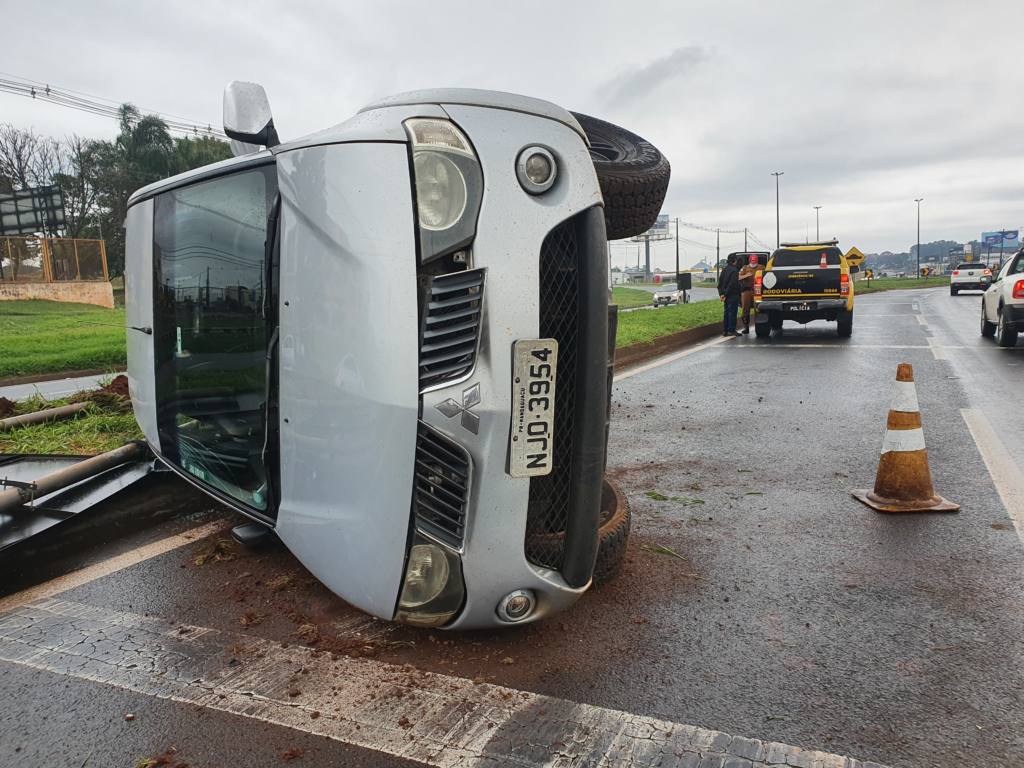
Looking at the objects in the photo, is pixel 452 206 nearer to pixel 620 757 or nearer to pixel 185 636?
pixel 620 757

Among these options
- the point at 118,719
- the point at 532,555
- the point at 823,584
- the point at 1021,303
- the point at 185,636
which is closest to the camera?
the point at 118,719

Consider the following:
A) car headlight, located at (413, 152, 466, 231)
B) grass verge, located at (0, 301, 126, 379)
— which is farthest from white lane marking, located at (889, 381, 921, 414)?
grass verge, located at (0, 301, 126, 379)

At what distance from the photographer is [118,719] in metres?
2.27

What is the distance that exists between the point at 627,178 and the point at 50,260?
31.2m

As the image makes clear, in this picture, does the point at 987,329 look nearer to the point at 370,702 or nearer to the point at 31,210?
the point at 370,702

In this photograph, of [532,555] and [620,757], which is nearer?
[620,757]

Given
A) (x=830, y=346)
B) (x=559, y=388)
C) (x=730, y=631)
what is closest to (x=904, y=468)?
(x=730, y=631)

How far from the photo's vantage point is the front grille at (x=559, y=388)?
240cm

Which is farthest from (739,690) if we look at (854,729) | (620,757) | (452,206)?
(452,206)

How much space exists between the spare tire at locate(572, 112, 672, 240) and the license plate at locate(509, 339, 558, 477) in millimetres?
861

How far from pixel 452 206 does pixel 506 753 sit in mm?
1596

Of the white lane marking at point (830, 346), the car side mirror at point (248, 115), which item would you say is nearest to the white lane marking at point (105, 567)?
the car side mirror at point (248, 115)

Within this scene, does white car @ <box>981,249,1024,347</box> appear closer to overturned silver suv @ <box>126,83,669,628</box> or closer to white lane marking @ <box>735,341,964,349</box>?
white lane marking @ <box>735,341,964,349</box>

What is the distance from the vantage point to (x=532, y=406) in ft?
7.70
